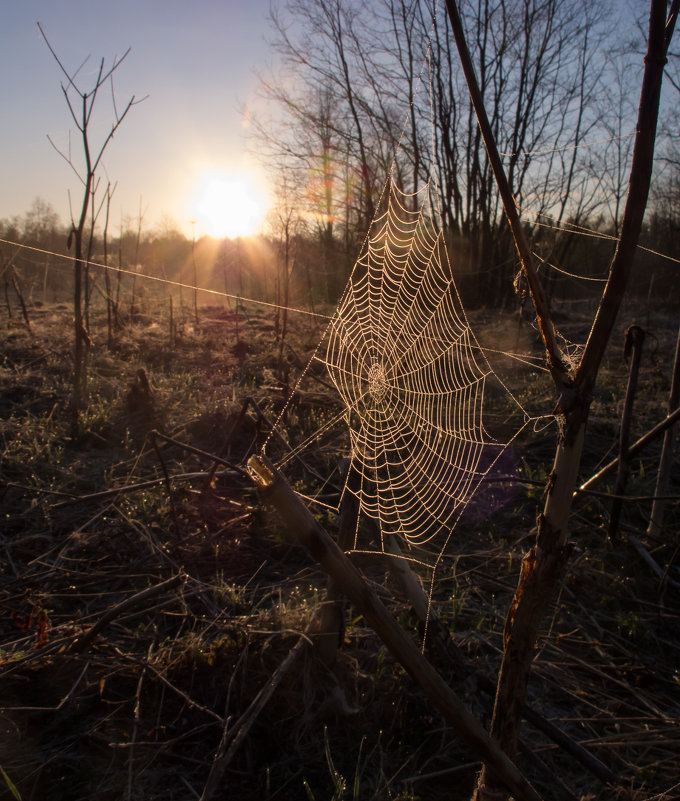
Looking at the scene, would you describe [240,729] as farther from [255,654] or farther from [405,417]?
[405,417]

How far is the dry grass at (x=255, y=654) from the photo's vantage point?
1.84 m

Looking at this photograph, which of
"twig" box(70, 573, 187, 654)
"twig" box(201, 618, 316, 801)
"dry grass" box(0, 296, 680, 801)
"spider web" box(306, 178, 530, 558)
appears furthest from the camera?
"spider web" box(306, 178, 530, 558)

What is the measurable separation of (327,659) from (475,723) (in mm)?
1214

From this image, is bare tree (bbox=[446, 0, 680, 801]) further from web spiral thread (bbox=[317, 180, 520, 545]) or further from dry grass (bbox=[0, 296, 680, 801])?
web spiral thread (bbox=[317, 180, 520, 545])

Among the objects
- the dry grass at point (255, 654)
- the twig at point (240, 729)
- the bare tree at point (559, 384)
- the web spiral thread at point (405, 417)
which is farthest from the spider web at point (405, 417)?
the bare tree at point (559, 384)

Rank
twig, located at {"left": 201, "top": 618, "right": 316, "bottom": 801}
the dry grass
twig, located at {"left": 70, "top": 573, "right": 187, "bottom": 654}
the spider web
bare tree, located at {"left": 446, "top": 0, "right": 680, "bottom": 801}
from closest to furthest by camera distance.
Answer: bare tree, located at {"left": 446, "top": 0, "right": 680, "bottom": 801} → twig, located at {"left": 201, "top": 618, "right": 316, "bottom": 801} → the dry grass → twig, located at {"left": 70, "top": 573, "right": 187, "bottom": 654} → the spider web

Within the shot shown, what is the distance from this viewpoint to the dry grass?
1843 millimetres

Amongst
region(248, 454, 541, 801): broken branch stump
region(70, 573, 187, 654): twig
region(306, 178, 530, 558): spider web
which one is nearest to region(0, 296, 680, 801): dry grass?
region(70, 573, 187, 654): twig

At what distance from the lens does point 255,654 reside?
2152 millimetres

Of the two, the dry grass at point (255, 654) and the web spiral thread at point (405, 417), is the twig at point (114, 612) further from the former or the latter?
the web spiral thread at point (405, 417)

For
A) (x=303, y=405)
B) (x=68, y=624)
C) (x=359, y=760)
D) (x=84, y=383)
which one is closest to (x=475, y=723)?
(x=359, y=760)

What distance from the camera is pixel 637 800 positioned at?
5.76 ft

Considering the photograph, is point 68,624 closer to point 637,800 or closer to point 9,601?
point 9,601

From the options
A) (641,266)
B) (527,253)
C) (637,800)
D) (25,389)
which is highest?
(641,266)
